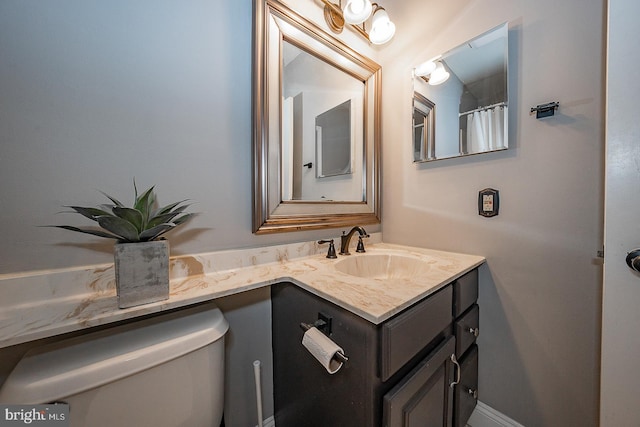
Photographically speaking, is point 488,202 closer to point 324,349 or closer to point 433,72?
point 433,72

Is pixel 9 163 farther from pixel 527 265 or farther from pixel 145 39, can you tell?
pixel 527 265

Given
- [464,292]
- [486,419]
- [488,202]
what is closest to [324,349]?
[464,292]

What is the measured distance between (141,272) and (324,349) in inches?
19.3

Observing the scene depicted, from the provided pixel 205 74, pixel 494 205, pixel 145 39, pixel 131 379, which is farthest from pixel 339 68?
pixel 131 379

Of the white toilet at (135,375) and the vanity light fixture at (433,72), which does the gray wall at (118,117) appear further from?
the vanity light fixture at (433,72)

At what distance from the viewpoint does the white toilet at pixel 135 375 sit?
0.43 meters

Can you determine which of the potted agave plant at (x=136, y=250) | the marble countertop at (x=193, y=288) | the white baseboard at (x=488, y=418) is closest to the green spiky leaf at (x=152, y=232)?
the potted agave plant at (x=136, y=250)

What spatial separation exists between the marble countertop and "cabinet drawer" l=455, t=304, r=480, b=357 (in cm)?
20

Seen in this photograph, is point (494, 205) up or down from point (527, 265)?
up

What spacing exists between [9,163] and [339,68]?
49.9 inches

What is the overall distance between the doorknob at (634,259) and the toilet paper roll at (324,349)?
756 millimetres

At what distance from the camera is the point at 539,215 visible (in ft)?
2.79

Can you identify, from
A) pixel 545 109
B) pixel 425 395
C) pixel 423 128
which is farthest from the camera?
pixel 423 128

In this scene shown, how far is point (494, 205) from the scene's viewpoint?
3.08 ft
